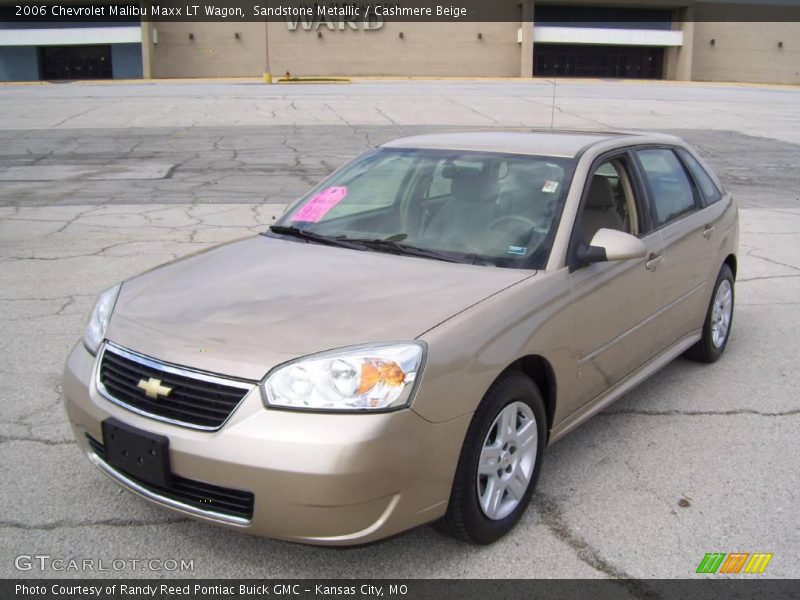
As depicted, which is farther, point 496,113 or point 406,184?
point 496,113

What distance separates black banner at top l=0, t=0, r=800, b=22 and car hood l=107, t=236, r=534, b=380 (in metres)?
51.2

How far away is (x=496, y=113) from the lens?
25.5m

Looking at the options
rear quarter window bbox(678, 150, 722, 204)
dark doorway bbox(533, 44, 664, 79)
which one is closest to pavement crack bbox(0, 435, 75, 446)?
rear quarter window bbox(678, 150, 722, 204)

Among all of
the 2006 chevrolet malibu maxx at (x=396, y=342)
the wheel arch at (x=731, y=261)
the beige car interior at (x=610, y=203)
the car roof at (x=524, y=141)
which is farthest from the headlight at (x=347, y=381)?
the wheel arch at (x=731, y=261)

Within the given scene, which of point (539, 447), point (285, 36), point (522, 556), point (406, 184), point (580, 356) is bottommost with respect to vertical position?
point (522, 556)

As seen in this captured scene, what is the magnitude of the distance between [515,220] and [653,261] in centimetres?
92

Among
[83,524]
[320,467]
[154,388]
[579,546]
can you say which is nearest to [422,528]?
[579,546]

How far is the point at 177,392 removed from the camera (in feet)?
9.05

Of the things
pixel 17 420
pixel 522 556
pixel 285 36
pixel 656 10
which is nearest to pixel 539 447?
pixel 522 556

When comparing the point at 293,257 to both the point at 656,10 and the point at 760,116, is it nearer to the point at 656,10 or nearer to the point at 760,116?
the point at 760,116

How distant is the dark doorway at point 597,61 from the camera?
5541cm

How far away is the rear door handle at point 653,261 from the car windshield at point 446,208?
2.25ft

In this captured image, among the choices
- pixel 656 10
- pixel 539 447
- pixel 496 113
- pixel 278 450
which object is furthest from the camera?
pixel 656 10

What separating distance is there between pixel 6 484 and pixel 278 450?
1.71 m
